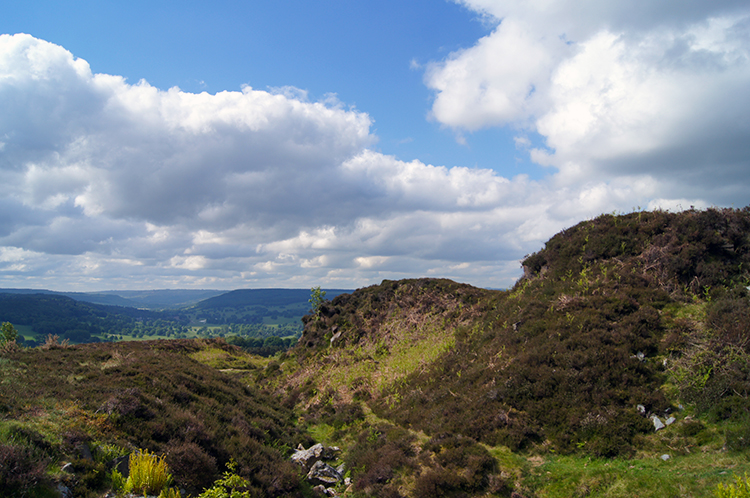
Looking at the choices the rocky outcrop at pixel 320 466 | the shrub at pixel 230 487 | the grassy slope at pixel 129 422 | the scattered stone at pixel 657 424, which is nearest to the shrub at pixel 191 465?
the grassy slope at pixel 129 422

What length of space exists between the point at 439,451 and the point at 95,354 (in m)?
23.7

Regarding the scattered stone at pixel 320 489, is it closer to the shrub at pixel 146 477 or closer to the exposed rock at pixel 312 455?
the exposed rock at pixel 312 455

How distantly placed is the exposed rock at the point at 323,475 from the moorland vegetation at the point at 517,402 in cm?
43

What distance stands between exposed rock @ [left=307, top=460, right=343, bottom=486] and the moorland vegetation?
432 millimetres

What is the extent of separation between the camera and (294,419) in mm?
24516

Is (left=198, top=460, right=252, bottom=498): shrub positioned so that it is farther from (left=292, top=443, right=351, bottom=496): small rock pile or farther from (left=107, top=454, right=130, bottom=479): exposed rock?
(left=292, top=443, right=351, bottom=496): small rock pile

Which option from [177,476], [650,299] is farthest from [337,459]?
[650,299]

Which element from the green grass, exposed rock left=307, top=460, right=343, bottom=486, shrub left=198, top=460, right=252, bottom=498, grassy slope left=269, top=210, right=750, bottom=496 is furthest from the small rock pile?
the green grass

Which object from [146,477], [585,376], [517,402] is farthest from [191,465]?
[585,376]

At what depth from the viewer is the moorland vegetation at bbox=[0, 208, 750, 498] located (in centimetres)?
1048

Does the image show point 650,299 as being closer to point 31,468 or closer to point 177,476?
point 177,476

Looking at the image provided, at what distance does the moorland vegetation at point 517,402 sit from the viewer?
1048 centimetres

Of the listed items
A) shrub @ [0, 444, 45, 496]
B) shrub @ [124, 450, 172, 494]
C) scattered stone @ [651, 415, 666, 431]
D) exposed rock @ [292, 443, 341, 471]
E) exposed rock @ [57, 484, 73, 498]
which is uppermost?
shrub @ [0, 444, 45, 496]

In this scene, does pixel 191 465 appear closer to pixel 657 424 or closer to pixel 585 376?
pixel 585 376
